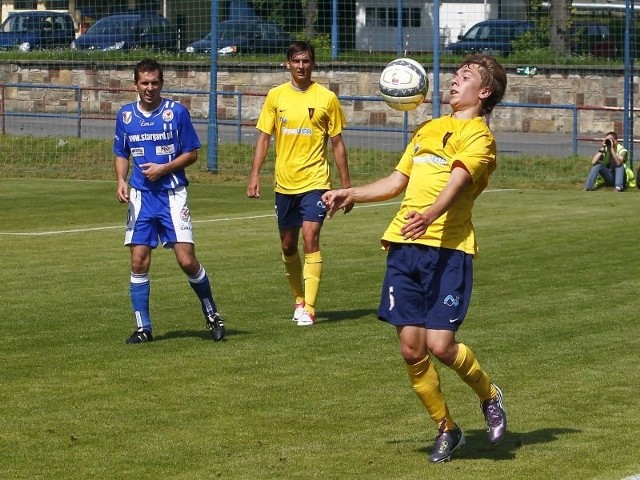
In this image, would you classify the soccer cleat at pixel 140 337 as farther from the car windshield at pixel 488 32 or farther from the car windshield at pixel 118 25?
the car windshield at pixel 118 25

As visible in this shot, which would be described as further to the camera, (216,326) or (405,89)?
(216,326)

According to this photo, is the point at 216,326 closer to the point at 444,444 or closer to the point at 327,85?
the point at 444,444

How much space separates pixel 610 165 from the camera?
2422cm

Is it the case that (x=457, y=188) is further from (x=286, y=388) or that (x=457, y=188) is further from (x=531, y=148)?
(x=531, y=148)

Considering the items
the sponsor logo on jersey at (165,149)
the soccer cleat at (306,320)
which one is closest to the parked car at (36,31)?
the soccer cleat at (306,320)

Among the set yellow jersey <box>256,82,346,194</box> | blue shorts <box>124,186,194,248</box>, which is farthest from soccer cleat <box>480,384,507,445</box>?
yellow jersey <box>256,82,346,194</box>

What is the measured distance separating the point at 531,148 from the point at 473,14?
4.14 metres

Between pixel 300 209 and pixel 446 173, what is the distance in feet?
15.8

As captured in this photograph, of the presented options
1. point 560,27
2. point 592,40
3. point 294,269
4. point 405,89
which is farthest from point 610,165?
point 405,89

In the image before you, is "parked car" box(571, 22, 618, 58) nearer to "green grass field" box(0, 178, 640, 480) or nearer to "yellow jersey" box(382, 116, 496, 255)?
"green grass field" box(0, 178, 640, 480)

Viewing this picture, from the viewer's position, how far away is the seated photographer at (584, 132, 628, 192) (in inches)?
939

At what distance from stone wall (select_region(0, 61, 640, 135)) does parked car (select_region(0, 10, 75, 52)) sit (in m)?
1.03

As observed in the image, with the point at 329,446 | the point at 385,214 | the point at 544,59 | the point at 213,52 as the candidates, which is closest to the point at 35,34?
the point at 213,52

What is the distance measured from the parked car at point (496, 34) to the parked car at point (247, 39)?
Result: 4.18 m
